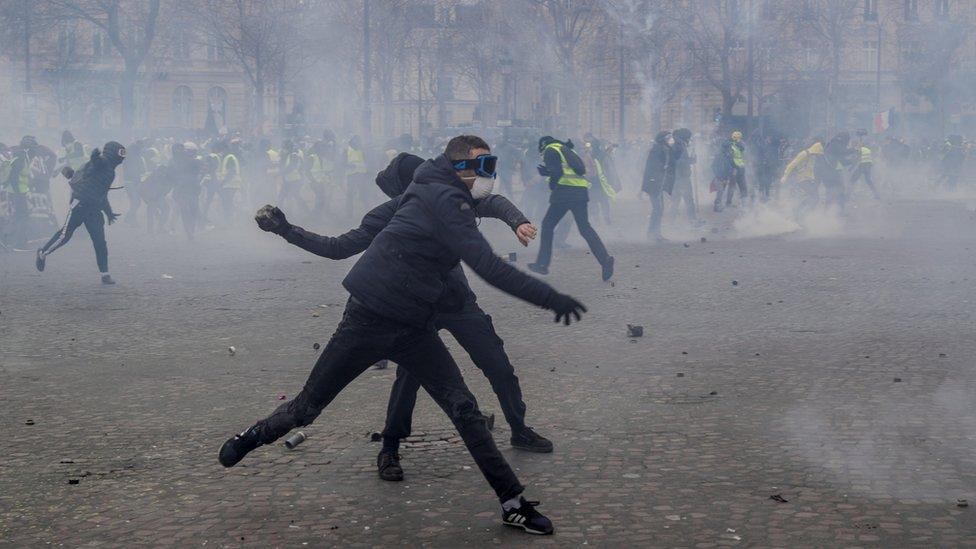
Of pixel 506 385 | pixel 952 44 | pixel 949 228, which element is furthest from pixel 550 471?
pixel 952 44

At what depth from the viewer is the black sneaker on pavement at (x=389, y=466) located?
5.72 meters

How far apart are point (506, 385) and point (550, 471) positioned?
21.2 inches

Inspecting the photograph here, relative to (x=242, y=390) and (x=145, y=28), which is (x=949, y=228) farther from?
(x=145, y=28)

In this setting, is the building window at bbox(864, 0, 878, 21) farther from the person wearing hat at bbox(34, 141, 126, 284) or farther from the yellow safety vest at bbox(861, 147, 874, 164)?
the person wearing hat at bbox(34, 141, 126, 284)

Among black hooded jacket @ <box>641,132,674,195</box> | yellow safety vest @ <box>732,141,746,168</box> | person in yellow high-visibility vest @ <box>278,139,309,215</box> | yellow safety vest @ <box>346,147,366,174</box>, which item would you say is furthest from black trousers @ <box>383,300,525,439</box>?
yellow safety vest @ <box>732,141,746,168</box>

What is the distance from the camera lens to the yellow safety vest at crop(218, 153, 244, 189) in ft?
76.3

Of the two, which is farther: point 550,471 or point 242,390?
point 242,390

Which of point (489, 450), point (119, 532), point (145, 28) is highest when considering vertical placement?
point (145, 28)

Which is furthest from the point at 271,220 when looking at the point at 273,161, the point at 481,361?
the point at 273,161

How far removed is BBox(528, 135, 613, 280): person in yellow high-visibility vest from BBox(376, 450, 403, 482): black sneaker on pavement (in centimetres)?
793

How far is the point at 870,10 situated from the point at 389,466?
5475 cm

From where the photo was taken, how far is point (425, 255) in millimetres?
5062

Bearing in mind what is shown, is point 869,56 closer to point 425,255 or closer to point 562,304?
point 425,255

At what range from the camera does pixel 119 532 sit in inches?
196
